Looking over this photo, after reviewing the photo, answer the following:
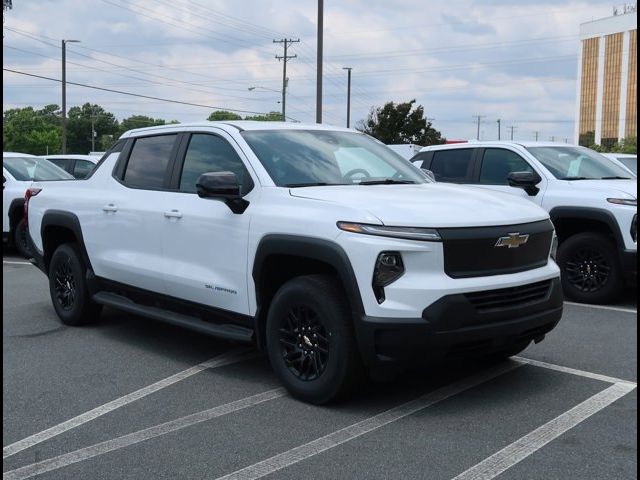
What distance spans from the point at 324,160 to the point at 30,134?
4213 inches

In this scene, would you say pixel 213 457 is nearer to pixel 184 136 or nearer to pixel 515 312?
pixel 515 312

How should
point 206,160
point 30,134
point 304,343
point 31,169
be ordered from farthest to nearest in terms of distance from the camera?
1. point 30,134
2. point 31,169
3. point 206,160
4. point 304,343

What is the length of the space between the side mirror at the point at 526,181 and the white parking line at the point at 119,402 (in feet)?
13.0

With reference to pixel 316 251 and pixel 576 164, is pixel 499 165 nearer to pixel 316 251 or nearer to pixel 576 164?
pixel 576 164

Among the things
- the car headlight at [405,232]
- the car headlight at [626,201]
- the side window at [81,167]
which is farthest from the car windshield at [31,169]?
the car headlight at [405,232]

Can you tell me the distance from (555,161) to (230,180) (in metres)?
5.34

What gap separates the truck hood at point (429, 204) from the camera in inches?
175

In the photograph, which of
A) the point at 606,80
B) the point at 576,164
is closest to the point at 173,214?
the point at 576,164

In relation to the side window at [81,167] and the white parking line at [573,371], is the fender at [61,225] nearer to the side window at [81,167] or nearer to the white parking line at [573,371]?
the white parking line at [573,371]

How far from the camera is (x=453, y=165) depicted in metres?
9.95

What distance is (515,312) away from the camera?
15.2 ft

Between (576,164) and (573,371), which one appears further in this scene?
(576,164)

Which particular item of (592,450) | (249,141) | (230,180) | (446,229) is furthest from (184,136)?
(592,450)

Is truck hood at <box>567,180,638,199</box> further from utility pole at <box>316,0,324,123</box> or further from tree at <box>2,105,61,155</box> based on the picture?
tree at <box>2,105,61,155</box>
